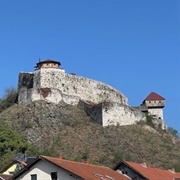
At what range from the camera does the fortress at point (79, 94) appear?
89562 mm

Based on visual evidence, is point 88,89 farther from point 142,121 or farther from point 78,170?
point 78,170

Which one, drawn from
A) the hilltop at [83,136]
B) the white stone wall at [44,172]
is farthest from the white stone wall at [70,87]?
the white stone wall at [44,172]

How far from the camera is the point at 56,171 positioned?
1470 inches

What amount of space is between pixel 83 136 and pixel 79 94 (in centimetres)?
1294

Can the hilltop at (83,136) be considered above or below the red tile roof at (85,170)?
above

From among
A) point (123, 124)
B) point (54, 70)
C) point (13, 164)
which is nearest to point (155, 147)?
point (123, 124)

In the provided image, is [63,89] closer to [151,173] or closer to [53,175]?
[151,173]

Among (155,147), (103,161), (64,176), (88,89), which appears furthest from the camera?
(88,89)

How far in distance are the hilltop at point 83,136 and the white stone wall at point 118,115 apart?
1.18m

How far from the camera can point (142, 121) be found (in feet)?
308

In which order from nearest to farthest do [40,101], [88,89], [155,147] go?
[155,147] < [40,101] < [88,89]

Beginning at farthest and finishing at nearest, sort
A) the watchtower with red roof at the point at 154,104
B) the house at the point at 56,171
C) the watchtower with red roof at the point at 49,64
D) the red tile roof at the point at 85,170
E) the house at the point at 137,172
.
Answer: the watchtower with red roof at the point at 154,104
the watchtower with red roof at the point at 49,64
the house at the point at 137,172
the red tile roof at the point at 85,170
the house at the point at 56,171

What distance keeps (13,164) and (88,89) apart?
4844 cm

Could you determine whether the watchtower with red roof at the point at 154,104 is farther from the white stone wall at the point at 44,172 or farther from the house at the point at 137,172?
the white stone wall at the point at 44,172
